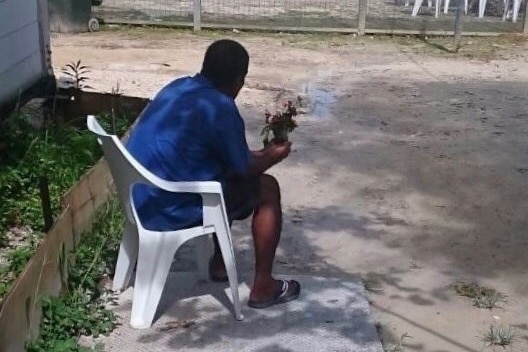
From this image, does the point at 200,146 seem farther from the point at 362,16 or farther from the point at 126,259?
the point at 362,16

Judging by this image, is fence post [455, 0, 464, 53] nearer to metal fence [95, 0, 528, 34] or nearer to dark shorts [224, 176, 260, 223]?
metal fence [95, 0, 528, 34]

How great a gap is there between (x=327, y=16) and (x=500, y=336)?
877cm

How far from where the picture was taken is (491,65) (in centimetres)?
1012

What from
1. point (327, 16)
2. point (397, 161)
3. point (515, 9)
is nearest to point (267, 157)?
point (397, 161)

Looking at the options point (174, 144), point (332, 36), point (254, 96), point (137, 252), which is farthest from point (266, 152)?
point (332, 36)

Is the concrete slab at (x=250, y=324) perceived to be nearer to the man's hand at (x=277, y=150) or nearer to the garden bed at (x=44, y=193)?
the garden bed at (x=44, y=193)

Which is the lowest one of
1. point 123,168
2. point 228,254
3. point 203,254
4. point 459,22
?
point 203,254

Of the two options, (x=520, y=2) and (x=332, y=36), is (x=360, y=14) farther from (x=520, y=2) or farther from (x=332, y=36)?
(x=520, y=2)

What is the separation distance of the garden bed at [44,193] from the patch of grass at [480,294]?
1809 millimetres

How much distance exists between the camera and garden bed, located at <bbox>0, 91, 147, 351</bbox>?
3.31 metres

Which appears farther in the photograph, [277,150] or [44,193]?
[44,193]

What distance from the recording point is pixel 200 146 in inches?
143

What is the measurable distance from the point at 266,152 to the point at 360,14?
825cm

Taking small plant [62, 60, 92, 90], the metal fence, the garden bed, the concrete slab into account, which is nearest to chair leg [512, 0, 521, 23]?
the metal fence
